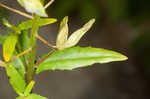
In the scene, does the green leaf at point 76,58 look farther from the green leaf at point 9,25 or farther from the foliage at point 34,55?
the green leaf at point 9,25

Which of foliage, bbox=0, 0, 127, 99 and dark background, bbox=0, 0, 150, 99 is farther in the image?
dark background, bbox=0, 0, 150, 99

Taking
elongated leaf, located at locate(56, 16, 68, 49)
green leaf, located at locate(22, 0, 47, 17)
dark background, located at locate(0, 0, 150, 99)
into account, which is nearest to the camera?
green leaf, located at locate(22, 0, 47, 17)

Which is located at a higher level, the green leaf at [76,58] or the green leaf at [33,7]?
the green leaf at [33,7]

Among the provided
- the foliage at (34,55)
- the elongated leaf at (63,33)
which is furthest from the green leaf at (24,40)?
the elongated leaf at (63,33)

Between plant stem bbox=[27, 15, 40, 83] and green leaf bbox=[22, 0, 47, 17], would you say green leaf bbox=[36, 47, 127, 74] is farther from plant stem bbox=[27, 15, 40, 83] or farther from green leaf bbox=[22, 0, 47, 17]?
green leaf bbox=[22, 0, 47, 17]

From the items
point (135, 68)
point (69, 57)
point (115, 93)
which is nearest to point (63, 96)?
point (115, 93)

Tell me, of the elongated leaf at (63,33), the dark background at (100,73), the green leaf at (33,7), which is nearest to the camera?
the green leaf at (33,7)

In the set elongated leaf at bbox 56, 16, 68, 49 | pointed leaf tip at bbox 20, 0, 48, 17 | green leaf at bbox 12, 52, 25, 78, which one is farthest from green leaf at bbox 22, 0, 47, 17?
green leaf at bbox 12, 52, 25, 78

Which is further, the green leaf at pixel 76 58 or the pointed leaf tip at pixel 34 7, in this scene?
the green leaf at pixel 76 58
